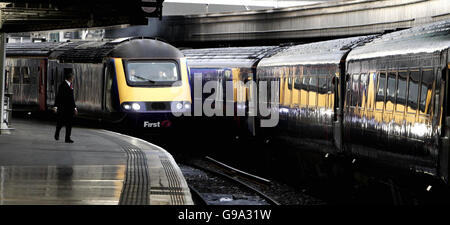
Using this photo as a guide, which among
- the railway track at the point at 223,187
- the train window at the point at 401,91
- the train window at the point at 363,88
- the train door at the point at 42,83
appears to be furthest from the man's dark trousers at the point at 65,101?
the train door at the point at 42,83

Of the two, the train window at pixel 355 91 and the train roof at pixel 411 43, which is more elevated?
the train roof at pixel 411 43

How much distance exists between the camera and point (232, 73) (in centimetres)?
2811

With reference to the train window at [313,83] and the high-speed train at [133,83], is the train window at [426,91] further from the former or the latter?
the high-speed train at [133,83]

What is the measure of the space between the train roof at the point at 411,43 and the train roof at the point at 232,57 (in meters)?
9.15

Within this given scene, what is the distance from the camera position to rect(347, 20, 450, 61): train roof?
1307cm

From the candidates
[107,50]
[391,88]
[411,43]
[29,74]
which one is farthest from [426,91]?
[29,74]

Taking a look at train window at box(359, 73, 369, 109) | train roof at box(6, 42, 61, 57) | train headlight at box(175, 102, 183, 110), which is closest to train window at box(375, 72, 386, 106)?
train window at box(359, 73, 369, 109)

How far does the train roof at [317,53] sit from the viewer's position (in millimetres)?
19597

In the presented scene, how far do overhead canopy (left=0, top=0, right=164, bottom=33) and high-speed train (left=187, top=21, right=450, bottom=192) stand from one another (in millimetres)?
4109

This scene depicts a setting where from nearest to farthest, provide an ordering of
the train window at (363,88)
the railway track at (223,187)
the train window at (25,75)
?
the train window at (363,88), the railway track at (223,187), the train window at (25,75)

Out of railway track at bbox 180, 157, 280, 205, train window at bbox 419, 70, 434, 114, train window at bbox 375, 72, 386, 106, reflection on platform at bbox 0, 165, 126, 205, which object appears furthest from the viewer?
railway track at bbox 180, 157, 280, 205

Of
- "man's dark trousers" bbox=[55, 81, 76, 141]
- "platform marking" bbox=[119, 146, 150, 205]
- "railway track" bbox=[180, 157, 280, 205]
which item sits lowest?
"railway track" bbox=[180, 157, 280, 205]

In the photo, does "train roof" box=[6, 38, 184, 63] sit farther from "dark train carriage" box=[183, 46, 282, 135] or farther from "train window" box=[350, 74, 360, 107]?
"train window" box=[350, 74, 360, 107]

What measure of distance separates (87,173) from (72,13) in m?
6.04
